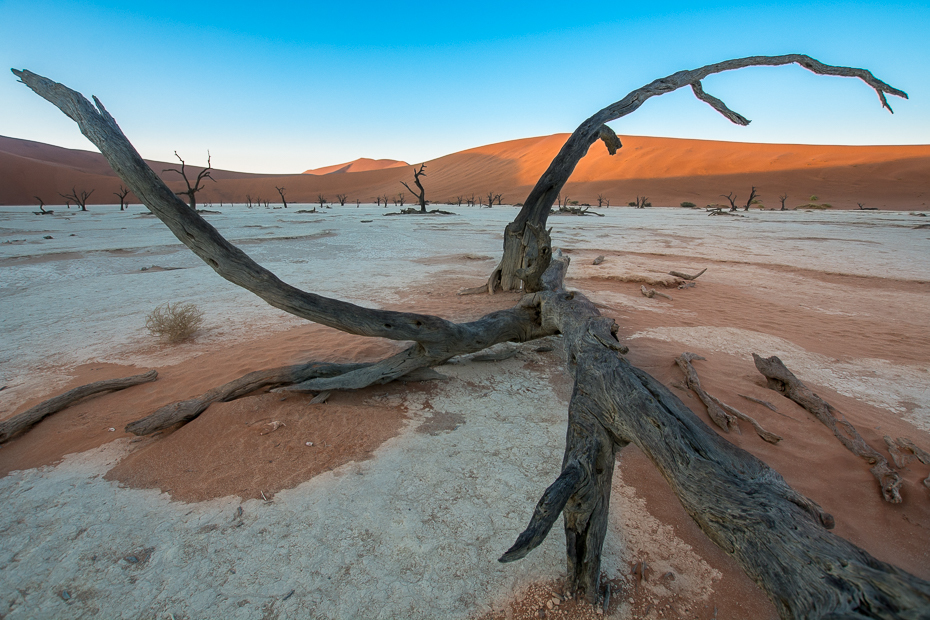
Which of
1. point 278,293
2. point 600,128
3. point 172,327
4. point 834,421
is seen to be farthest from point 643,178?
point 278,293

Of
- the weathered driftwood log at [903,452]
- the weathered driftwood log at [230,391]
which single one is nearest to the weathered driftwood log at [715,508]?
the weathered driftwood log at [903,452]

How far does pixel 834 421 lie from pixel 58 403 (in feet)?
18.6

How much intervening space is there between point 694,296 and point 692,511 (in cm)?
591

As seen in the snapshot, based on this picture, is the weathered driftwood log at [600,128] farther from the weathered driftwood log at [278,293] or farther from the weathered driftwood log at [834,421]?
the weathered driftwood log at [834,421]

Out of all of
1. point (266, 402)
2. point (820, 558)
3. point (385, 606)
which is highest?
point (820, 558)

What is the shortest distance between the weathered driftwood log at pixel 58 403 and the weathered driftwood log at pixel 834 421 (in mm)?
5264

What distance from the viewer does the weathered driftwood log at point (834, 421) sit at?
7.58 feet

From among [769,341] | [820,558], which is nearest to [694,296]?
[769,341]

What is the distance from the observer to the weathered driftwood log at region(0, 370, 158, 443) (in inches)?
111

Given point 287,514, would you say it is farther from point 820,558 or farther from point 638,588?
point 820,558

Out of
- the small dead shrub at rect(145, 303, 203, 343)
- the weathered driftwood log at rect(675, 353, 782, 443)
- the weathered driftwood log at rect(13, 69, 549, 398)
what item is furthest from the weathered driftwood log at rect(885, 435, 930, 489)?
the small dead shrub at rect(145, 303, 203, 343)

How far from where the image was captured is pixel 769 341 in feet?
15.0

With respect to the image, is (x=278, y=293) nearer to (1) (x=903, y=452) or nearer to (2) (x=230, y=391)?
(2) (x=230, y=391)

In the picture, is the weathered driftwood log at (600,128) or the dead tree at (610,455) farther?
the weathered driftwood log at (600,128)
